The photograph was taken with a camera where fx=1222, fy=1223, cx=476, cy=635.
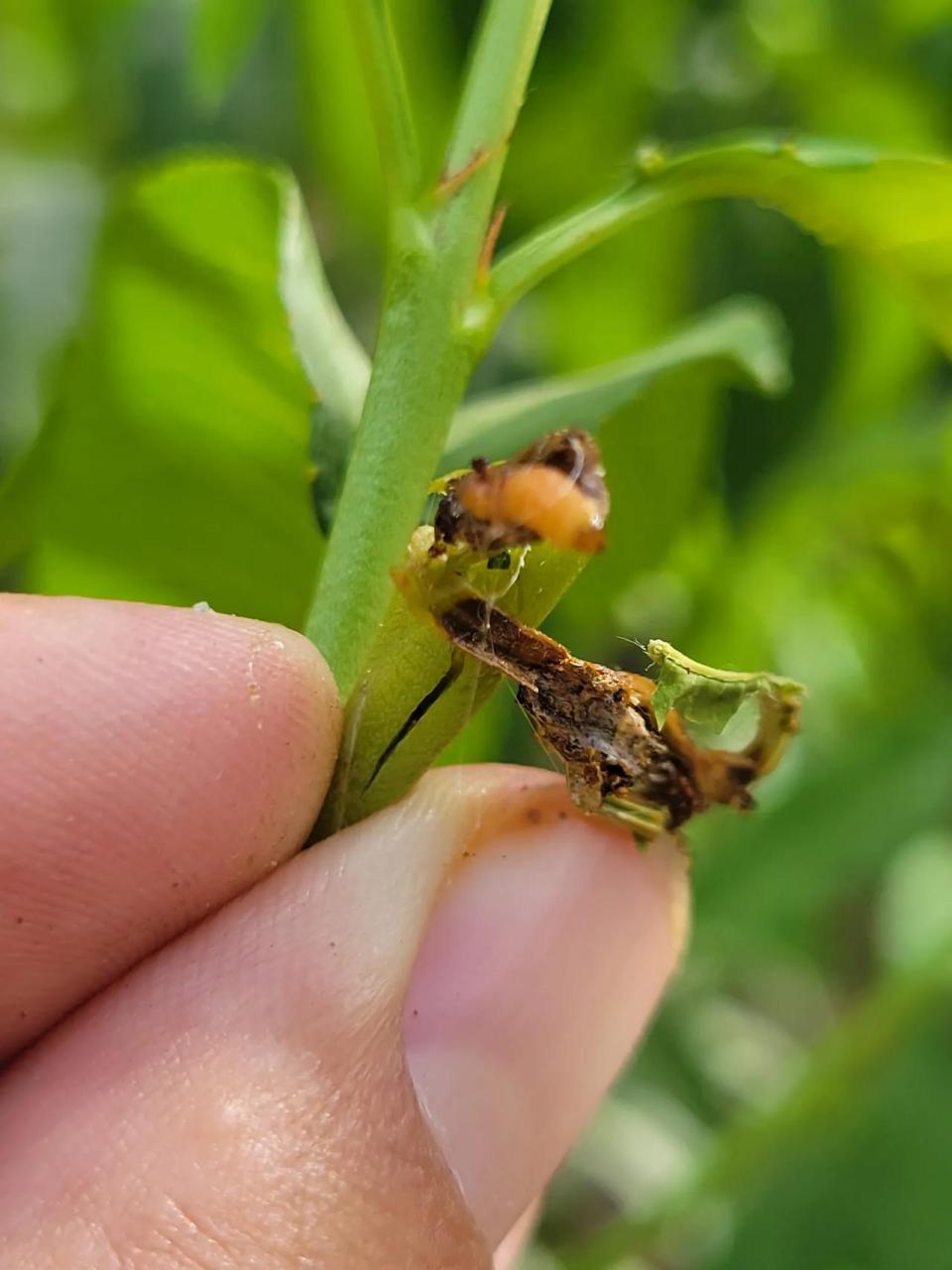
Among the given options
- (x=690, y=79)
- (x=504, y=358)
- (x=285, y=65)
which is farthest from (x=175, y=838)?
(x=285, y=65)

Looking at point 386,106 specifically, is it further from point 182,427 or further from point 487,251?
point 182,427

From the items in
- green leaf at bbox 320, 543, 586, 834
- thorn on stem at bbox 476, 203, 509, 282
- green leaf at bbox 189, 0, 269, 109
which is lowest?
green leaf at bbox 320, 543, 586, 834

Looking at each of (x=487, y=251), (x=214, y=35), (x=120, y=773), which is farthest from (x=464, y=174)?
(x=214, y=35)

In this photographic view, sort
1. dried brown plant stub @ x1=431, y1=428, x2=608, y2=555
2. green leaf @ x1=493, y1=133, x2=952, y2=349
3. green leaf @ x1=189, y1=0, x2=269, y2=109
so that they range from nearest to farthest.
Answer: dried brown plant stub @ x1=431, y1=428, x2=608, y2=555 → green leaf @ x1=493, y1=133, x2=952, y2=349 → green leaf @ x1=189, y1=0, x2=269, y2=109

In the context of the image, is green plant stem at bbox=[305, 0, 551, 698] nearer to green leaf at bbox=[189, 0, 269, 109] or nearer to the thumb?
the thumb

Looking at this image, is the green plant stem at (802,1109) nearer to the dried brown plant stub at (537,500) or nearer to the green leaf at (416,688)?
the green leaf at (416,688)

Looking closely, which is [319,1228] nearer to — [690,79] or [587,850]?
[587,850]

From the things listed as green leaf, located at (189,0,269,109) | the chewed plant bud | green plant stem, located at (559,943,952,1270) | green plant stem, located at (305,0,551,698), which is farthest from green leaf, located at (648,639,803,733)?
green plant stem, located at (559,943,952,1270)
